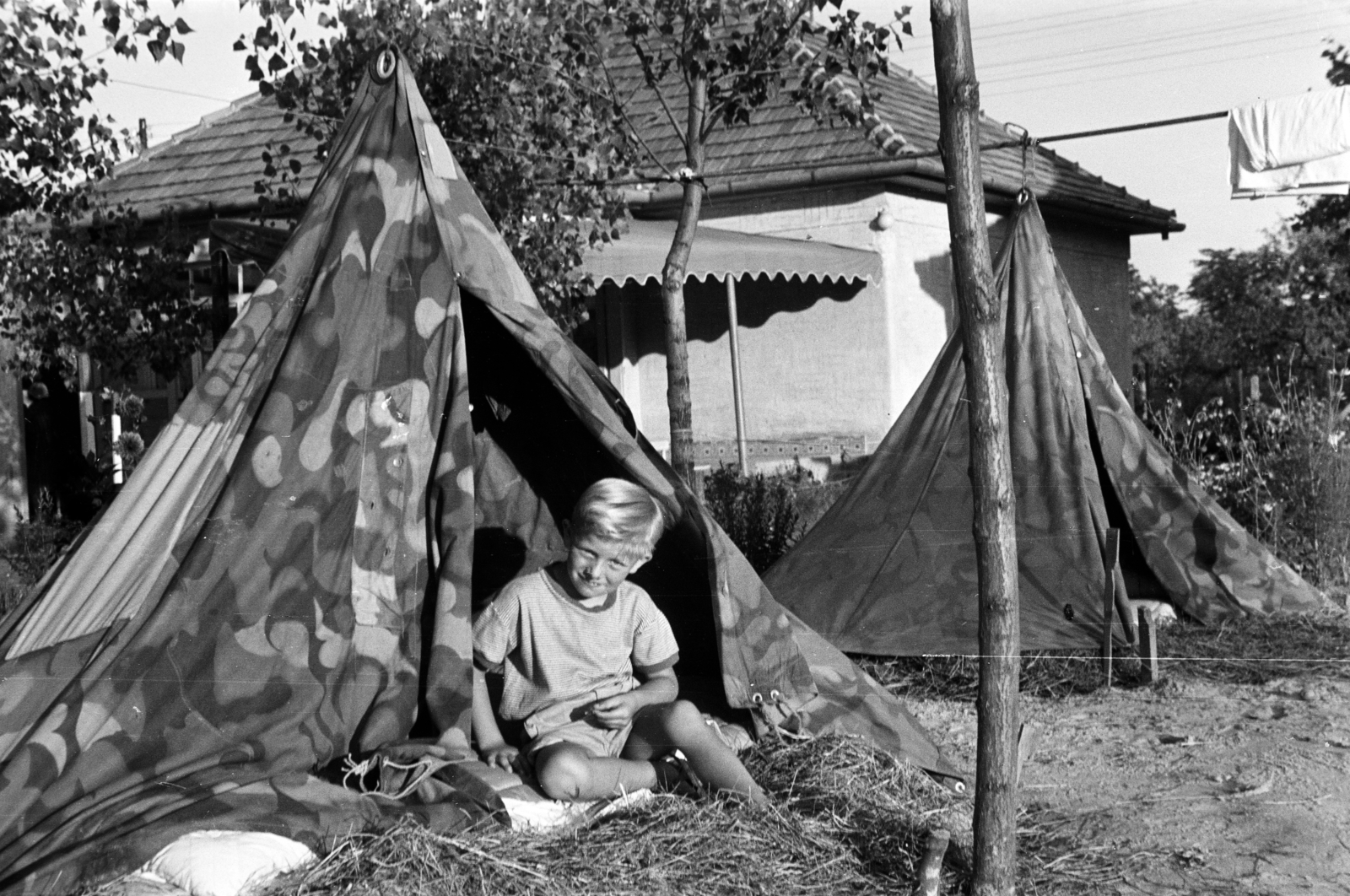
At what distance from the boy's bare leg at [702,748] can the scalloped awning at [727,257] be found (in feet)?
21.6

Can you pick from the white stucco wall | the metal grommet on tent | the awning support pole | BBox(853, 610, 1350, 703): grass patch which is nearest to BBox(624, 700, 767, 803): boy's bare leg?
BBox(853, 610, 1350, 703): grass patch

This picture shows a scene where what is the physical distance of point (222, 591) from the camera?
13.7 ft

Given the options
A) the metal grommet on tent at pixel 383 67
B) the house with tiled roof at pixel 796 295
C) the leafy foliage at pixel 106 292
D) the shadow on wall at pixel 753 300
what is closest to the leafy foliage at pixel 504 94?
the leafy foliage at pixel 106 292

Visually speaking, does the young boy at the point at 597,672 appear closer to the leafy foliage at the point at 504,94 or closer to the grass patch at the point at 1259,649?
the grass patch at the point at 1259,649

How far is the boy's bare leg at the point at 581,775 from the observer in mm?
4031

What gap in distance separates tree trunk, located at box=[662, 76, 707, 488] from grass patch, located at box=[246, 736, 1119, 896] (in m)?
3.21

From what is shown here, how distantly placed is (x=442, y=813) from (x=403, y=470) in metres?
1.21

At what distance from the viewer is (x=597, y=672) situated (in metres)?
4.32

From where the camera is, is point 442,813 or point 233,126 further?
point 233,126

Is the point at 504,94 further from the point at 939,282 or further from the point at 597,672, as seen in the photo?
the point at 939,282

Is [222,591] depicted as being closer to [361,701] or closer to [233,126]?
[361,701]

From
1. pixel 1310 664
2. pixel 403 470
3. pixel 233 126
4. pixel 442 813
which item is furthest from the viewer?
pixel 233 126

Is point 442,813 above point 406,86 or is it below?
below

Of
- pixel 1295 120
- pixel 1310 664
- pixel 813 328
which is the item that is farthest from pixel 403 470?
pixel 813 328
